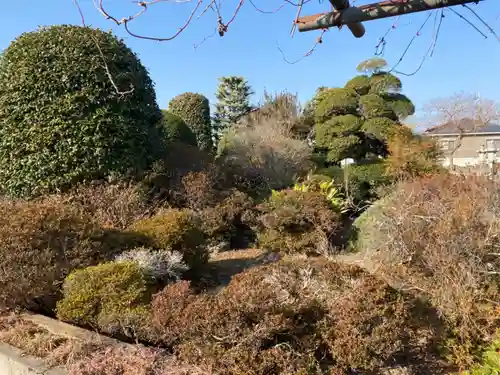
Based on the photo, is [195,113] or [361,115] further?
[195,113]

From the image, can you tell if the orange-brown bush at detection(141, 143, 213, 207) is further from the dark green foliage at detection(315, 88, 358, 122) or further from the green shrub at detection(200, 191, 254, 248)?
the dark green foliage at detection(315, 88, 358, 122)

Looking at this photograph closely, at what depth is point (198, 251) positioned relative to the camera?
17.2ft

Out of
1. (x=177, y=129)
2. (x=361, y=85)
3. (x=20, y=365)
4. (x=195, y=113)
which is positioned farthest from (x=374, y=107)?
(x=20, y=365)

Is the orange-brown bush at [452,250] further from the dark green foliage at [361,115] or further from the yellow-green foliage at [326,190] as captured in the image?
the dark green foliage at [361,115]

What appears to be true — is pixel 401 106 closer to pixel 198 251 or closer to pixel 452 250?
pixel 198 251

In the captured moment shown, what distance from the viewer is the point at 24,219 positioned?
160 inches

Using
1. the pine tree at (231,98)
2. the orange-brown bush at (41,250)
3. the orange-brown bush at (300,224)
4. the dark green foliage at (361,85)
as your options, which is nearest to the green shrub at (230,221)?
the orange-brown bush at (300,224)

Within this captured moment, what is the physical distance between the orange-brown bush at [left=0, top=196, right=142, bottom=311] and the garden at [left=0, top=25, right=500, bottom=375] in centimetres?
2

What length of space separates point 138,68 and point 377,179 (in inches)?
235

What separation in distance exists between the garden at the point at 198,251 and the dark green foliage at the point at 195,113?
628 centimetres

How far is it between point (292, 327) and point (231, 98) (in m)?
26.4

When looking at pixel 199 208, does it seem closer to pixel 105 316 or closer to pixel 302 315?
pixel 105 316

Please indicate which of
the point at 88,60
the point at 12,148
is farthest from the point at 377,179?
the point at 12,148

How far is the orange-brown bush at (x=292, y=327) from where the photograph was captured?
106 inches
